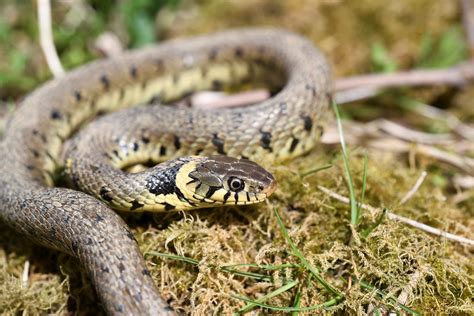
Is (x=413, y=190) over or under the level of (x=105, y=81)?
under

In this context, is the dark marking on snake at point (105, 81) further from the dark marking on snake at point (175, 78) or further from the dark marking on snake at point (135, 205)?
the dark marking on snake at point (135, 205)

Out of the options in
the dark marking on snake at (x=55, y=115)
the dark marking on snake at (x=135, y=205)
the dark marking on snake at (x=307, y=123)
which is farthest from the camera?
the dark marking on snake at (x=55, y=115)

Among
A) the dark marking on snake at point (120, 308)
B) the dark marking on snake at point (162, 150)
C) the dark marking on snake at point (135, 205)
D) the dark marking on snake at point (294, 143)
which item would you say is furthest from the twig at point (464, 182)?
the dark marking on snake at point (120, 308)

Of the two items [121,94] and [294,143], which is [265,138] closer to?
[294,143]

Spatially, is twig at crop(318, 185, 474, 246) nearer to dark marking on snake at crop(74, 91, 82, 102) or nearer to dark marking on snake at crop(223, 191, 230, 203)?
dark marking on snake at crop(223, 191, 230, 203)

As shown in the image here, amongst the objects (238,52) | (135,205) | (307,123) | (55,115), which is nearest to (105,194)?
(135,205)

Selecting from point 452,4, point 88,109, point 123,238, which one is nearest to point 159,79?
point 88,109

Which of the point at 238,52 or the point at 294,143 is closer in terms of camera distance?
the point at 294,143
